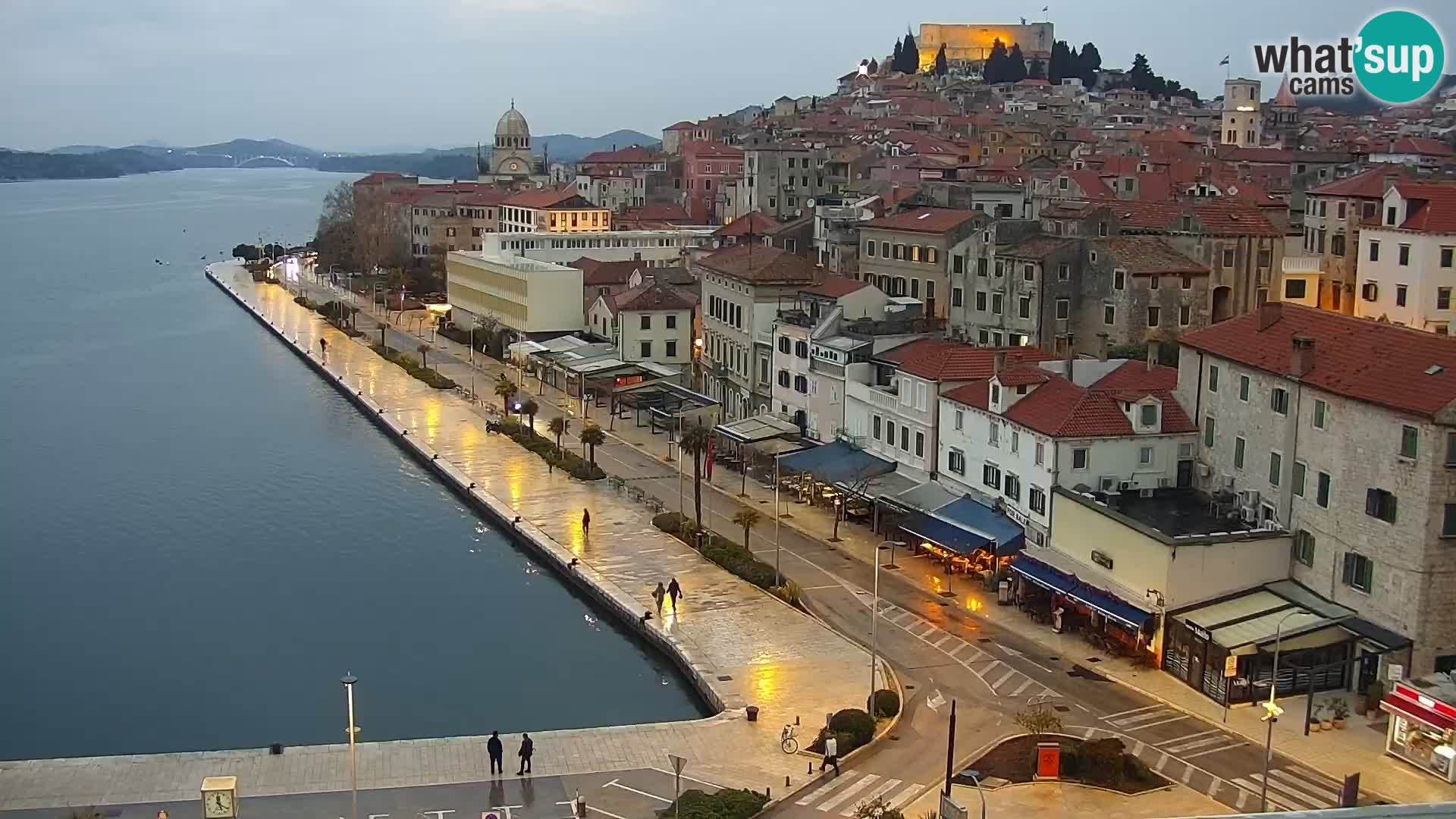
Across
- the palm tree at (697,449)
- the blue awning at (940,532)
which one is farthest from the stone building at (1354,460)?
the palm tree at (697,449)

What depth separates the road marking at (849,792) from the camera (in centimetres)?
2473

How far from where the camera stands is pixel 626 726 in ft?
93.9

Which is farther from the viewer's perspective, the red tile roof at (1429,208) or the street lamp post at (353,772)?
the red tile roof at (1429,208)

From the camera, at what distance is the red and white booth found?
2598cm

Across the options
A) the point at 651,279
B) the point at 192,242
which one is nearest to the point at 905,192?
the point at 651,279

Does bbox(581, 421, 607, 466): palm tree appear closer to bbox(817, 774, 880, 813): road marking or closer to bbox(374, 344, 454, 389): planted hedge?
bbox(374, 344, 454, 389): planted hedge

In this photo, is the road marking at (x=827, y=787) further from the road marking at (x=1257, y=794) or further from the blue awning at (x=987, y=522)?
the blue awning at (x=987, y=522)

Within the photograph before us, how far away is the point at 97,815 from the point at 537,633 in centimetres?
1533

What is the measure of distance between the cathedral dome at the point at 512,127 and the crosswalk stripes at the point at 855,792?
470 feet

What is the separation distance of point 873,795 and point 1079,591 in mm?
10328

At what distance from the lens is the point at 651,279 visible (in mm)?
77000

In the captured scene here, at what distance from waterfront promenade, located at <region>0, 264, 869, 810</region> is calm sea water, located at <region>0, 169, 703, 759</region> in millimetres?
852

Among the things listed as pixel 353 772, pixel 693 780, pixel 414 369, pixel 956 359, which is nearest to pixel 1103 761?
pixel 693 780

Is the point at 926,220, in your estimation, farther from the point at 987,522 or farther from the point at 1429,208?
the point at 987,522
